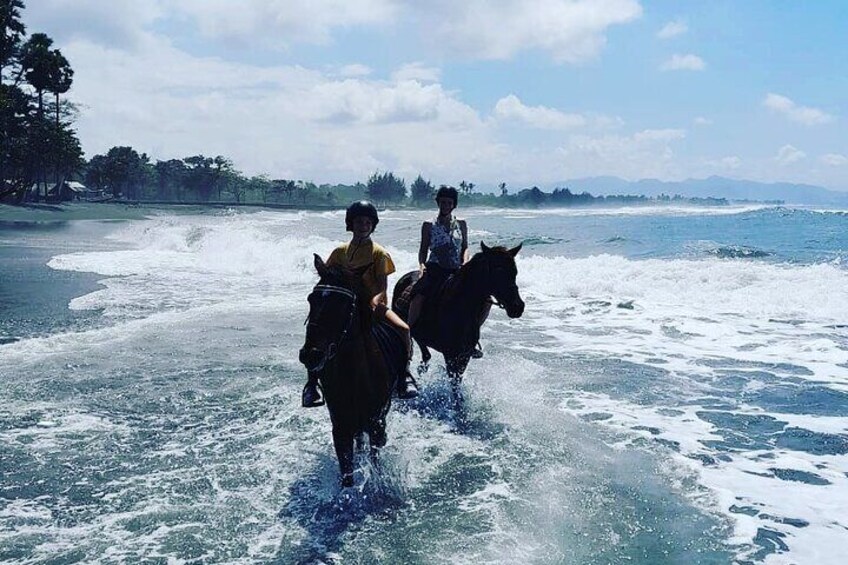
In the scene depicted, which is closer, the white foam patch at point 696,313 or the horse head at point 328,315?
the horse head at point 328,315

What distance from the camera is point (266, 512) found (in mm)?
5852

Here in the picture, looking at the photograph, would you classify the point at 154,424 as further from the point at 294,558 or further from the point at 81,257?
the point at 81,257

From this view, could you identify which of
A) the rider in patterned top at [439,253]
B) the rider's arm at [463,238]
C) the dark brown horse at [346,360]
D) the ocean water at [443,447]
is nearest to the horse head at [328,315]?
the dark brown horse at [346,360]

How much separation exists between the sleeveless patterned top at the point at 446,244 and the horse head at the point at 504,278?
852 mm

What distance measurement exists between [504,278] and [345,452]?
3.23m

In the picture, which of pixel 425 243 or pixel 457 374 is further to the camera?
pixel 425 243

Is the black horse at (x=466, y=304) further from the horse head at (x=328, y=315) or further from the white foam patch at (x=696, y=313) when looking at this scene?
the white foam patch at (x=696, y=313)

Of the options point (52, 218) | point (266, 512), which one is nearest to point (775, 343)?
point (266, 512)

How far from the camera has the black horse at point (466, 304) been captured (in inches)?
317

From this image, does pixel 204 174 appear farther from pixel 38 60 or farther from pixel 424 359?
pixel 424 359

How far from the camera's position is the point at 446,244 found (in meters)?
9.03

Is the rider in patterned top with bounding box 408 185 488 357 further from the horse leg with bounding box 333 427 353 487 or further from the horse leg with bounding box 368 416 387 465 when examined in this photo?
the horse leg with bounding box 333 427 353 487

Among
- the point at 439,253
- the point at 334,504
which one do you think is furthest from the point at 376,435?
the point at 439,253

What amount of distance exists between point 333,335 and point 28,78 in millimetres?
77234
